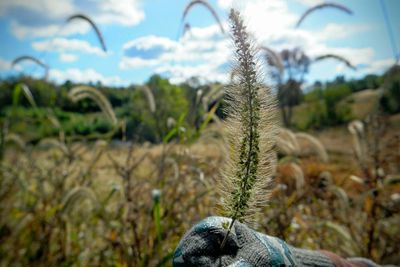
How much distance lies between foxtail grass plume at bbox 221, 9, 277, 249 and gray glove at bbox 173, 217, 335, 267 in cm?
4

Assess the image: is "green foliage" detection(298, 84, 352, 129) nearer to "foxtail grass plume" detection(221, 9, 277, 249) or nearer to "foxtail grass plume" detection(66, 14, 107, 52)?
"foxtail grass plume" detection(66, 14, 107, 52)

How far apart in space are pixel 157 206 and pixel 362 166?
2043 millimetres

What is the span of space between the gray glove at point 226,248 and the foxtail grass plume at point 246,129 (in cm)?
4

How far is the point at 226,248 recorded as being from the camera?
80 centimetres

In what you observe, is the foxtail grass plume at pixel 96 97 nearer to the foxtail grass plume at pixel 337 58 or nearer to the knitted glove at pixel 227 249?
the foxtail grass plume at pixel 337 58

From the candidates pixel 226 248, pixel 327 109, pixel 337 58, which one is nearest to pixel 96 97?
pixel 337 58

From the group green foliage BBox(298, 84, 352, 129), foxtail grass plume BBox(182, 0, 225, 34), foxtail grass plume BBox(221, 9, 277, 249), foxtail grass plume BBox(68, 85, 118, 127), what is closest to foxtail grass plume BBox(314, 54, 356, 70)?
foxtail grass plume BBox(182, 0, 225, 34)

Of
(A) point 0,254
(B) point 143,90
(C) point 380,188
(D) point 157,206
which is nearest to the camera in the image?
(D) point 157,206

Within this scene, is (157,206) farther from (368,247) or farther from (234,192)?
(368,247)

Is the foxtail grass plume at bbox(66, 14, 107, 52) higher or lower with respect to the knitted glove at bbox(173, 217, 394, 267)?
higher

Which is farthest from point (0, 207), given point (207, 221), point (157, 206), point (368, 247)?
point (368, 247)

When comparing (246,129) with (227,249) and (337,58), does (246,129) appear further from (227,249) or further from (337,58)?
(337,58)

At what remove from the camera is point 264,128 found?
804 millimetres

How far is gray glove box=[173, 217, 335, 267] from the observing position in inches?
30.1
